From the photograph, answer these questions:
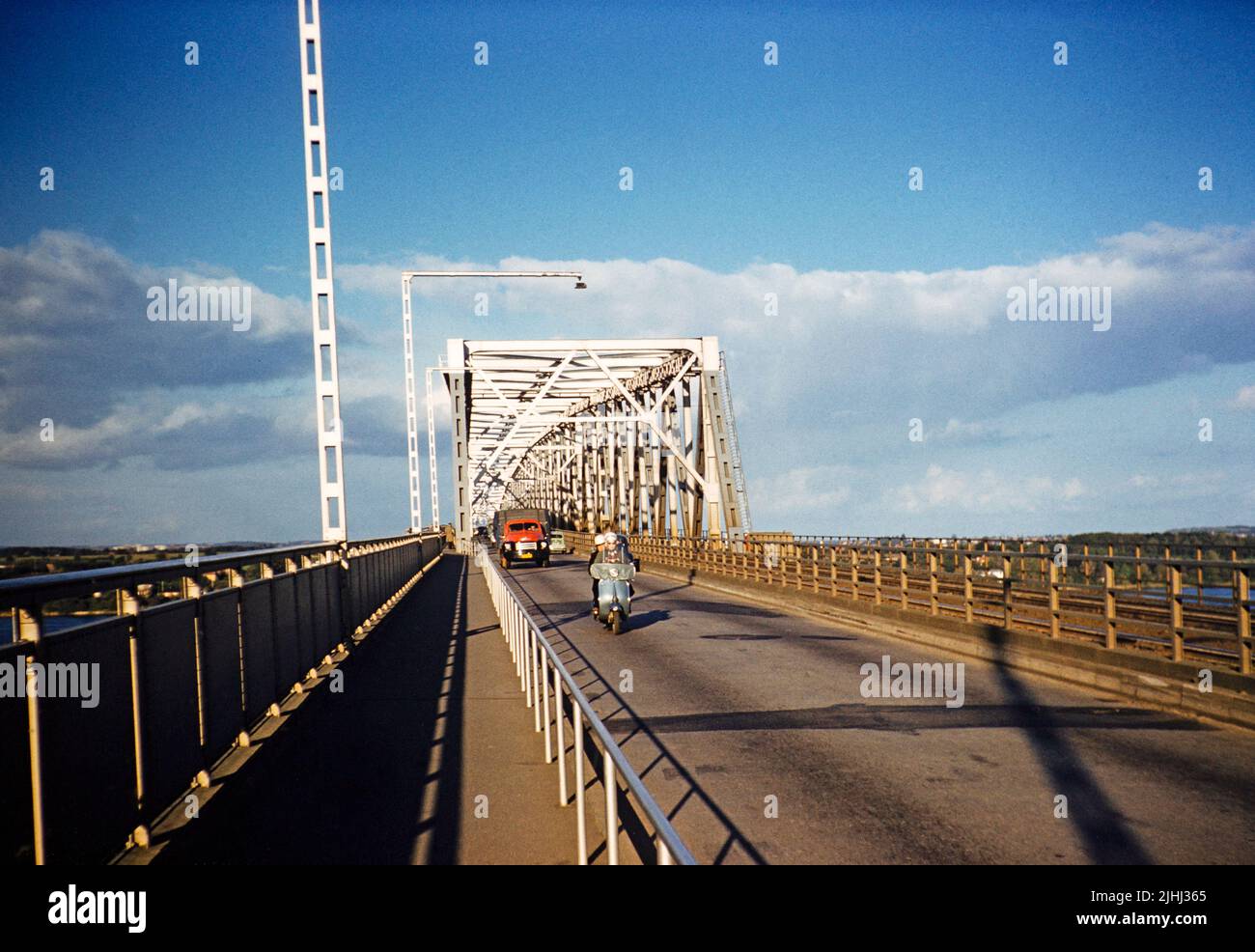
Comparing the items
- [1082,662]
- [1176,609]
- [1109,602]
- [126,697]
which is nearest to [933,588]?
[1082,662]

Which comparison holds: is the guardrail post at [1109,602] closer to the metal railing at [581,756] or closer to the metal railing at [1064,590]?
the metal railing at [1064,590]

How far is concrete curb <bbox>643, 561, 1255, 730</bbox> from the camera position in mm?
10500

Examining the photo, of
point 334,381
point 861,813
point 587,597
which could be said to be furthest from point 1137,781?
point 587,597

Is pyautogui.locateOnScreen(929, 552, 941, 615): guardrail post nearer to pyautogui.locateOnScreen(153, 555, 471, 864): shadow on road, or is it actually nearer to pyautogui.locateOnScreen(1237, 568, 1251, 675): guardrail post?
pyautogui.locateOnScreen(1237, 568, 1251, 675): guardrail post

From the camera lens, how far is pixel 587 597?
29547 millimetres

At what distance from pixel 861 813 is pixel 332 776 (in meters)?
4.08

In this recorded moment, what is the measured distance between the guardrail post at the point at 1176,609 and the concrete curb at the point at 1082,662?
16 centimetres

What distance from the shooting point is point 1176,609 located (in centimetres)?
1155

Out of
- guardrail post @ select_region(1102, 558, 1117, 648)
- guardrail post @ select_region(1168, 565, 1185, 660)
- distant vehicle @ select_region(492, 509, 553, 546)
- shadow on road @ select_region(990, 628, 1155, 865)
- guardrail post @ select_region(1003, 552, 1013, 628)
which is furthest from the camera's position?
distant vehicle @ select_region(492, 509, 553, 546)

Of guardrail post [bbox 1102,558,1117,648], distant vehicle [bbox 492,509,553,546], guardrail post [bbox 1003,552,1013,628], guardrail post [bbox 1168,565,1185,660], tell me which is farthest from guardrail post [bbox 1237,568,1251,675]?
distant vehicle [bbox 492,509,553,546]

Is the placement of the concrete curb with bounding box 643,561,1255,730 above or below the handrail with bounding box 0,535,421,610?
below

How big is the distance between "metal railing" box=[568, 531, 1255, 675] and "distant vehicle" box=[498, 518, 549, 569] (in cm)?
1154

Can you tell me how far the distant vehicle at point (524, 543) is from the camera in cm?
5044
